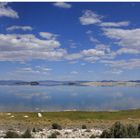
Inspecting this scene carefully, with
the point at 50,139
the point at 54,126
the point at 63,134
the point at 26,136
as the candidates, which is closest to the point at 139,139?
the point at 50,139

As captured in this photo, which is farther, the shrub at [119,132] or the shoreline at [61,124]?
the shoreline at [61,124]

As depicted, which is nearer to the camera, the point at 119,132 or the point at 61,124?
the point at 119,132

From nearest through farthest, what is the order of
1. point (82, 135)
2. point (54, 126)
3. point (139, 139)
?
1. point (139, 139)
2. point (82, 135)
3. point (54, 126)

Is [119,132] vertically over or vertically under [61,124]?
under

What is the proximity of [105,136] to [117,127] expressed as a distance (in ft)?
2.56

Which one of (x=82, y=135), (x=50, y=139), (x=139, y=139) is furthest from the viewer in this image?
(x=82, y=135)

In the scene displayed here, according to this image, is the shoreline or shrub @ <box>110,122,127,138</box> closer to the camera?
shrub @ <box>110,122,127,138</box>

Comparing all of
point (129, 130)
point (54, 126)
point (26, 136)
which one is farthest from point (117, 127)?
point (54, 126)

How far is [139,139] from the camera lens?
1858cm

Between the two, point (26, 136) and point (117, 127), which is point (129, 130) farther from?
point (26, 136)

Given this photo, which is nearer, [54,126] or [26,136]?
[26,136]

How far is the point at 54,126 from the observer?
29828 mm

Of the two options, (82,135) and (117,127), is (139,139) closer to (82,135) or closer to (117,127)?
(117,127)

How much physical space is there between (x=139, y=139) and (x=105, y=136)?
310 centimetres
